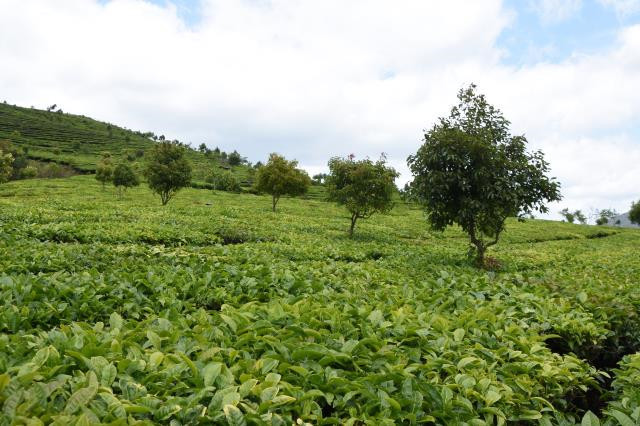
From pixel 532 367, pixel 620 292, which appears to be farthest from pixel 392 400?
pixel 620 292

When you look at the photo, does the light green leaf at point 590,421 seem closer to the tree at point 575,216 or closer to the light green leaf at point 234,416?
the light green leaf at point 234,416

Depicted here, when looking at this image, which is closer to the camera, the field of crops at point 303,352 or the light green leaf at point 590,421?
the field of crops at point 303,352

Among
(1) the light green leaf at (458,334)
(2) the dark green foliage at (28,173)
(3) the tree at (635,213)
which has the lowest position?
(2) the dark green foliage at (28,173)

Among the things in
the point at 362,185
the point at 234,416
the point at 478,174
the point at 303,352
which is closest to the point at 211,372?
the point at 234,416

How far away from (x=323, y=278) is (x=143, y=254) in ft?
17.9

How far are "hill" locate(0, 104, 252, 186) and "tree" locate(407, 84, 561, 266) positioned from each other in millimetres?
74992

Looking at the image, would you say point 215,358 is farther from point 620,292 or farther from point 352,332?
point 620,292

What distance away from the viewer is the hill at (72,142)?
105m

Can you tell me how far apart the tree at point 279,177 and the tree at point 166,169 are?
7.78 m

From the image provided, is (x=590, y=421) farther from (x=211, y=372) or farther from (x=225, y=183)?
(x=225, y=183)

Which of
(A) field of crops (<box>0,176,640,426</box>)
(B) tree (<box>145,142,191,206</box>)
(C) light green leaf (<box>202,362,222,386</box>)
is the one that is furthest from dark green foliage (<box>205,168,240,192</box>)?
(C) light green leaf (<box>202,362,222,386</box>)

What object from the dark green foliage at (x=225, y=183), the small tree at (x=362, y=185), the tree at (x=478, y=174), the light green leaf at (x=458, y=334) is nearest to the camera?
the light green leaf at (x=458, y=334)

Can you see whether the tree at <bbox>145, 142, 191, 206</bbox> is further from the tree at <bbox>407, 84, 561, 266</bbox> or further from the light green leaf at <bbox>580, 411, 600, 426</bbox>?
the light green leaf at <bbox>580, 411, 600, 426</bbox>

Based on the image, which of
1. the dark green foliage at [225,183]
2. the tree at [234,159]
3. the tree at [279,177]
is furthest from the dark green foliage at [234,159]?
the tree at [279,177]
